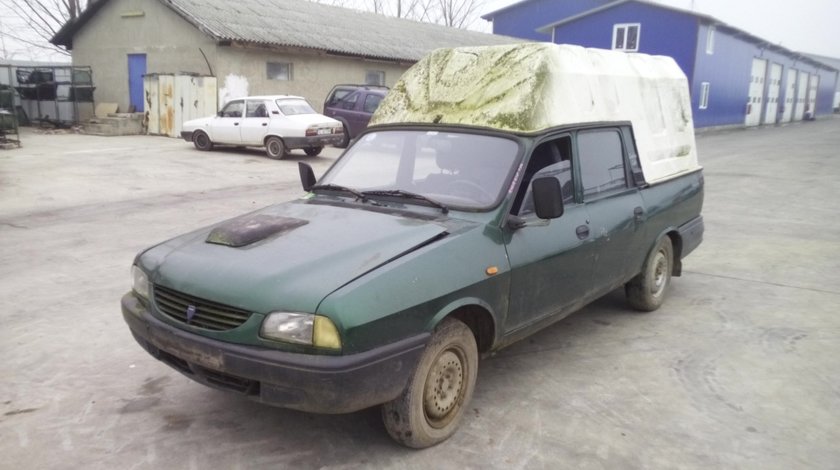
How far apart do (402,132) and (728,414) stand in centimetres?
273

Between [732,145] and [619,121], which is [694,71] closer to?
[732,145]

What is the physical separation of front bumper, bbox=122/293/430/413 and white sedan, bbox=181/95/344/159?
44.0 feet

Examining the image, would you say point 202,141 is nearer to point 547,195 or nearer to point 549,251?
point 549,251

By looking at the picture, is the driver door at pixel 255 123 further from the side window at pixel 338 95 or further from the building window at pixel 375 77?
the building window at pixel 375 77

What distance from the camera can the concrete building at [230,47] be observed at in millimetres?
21016

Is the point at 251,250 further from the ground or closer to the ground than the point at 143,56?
closer to the ground

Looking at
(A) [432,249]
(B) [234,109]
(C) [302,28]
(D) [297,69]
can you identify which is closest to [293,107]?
(B) [234,109]

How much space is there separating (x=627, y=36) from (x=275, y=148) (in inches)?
907

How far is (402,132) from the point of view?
454 cm

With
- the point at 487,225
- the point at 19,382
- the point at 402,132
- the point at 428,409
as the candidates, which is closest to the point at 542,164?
the point at 487,225


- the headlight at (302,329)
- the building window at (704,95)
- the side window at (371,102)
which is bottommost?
the headlight at (302,329)

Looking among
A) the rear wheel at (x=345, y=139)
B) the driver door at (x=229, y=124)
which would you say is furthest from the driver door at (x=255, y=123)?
the rear wheel at (x=345, y=139)

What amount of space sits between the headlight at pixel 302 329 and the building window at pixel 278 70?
20652 millimetres

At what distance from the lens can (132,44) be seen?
76.4ft
